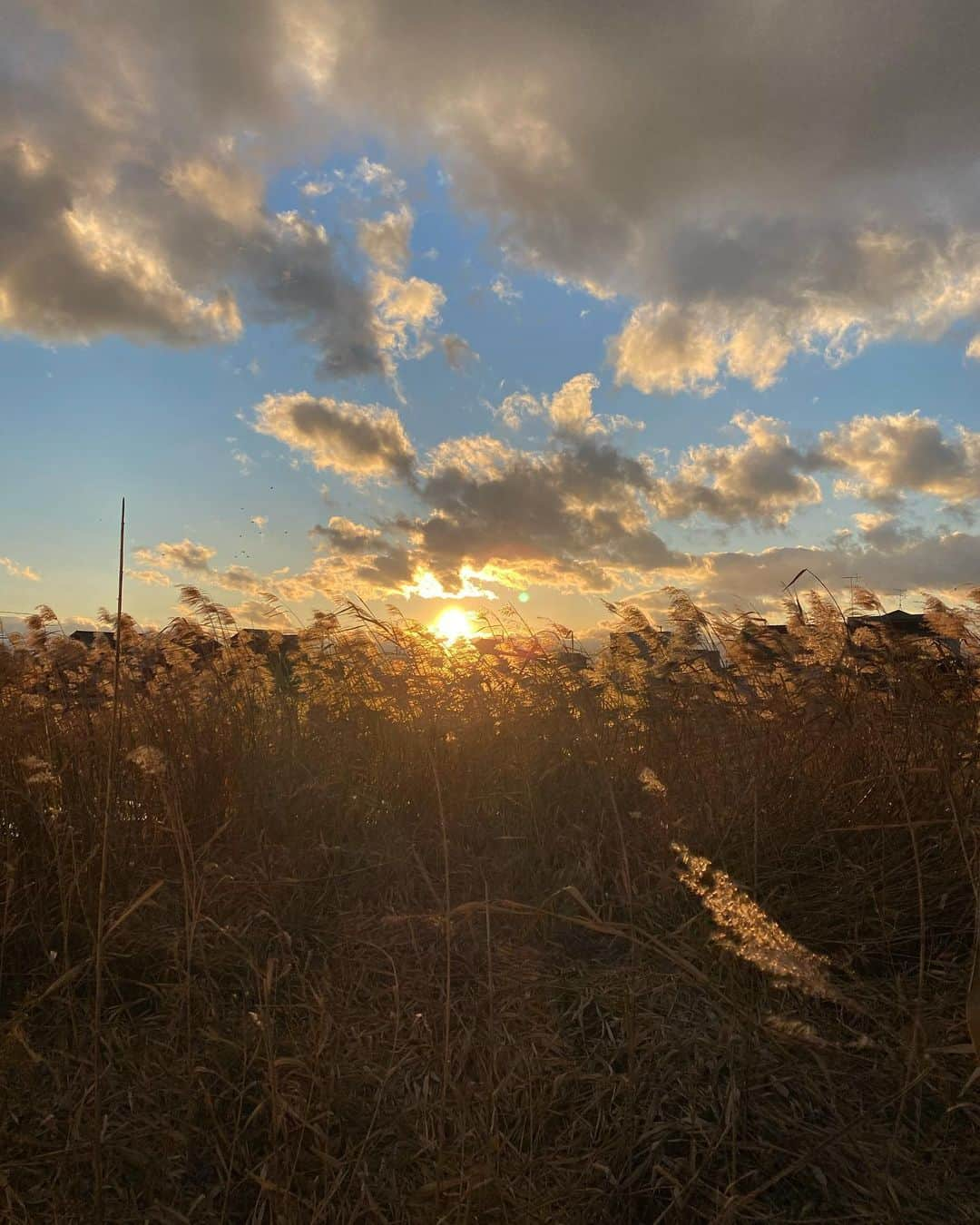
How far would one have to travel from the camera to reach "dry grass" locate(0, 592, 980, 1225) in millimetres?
1677

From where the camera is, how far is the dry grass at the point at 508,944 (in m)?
1.68

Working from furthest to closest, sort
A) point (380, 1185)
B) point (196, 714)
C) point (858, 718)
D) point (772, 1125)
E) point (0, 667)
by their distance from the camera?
point (0, 667), point (196, 714), point (858, 718), point (772, 1125), point (380, 1185)

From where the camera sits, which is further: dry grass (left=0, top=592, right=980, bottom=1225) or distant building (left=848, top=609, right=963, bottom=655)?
distant building (left=848, top=609, right=963, bottom=655)

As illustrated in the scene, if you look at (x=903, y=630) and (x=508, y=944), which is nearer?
(x=508, y=944)

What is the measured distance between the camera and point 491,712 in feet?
14.3

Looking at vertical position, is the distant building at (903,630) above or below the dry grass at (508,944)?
above

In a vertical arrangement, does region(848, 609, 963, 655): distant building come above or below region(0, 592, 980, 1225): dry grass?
above

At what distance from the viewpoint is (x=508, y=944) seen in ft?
8.16

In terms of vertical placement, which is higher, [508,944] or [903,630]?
[903,630]

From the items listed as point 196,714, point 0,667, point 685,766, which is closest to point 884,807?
point 685,766

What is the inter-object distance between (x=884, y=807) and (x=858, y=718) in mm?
404

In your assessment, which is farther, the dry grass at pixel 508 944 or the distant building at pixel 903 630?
the distant building at pixel 903 630

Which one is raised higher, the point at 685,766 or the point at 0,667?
the point at 0,667

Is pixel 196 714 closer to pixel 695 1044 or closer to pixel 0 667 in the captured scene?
pixel 0 667
